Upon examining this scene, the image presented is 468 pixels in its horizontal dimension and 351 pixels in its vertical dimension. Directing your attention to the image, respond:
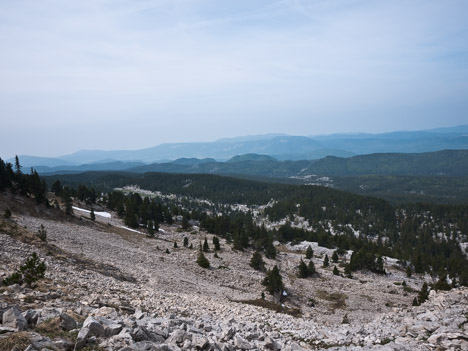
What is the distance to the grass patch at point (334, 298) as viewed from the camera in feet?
142

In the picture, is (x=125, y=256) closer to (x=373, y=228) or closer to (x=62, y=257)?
(x=62, y=257)

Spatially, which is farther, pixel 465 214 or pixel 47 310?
pixel 465 214

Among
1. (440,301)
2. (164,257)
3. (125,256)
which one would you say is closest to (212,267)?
(164,257)

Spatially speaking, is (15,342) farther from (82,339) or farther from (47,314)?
(47,314)

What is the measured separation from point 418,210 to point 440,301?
170835mm

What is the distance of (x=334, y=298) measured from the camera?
46750 millimetres

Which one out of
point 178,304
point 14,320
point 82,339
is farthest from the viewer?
point 178,304

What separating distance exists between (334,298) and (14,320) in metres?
45.1

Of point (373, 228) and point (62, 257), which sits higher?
point (62, 257)

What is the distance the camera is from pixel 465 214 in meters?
161

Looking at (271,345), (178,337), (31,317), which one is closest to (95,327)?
(31,317)

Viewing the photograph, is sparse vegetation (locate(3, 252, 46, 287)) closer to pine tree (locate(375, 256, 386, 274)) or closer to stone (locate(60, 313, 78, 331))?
Result: stone (locate(60, 313, 78, 331))

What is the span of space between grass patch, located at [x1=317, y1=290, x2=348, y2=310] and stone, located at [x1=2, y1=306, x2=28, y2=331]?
39.9 metres

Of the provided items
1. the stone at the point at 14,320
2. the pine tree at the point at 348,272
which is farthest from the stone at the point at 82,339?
the pine tree at the point at 348,272
